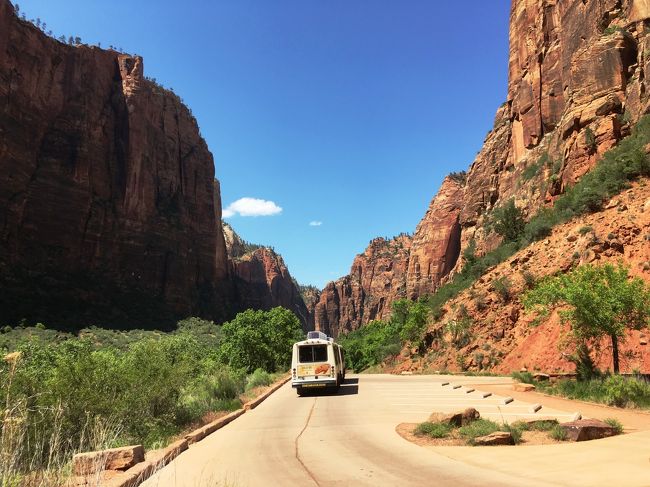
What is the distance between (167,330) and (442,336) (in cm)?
6015

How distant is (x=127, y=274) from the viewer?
83312 mm

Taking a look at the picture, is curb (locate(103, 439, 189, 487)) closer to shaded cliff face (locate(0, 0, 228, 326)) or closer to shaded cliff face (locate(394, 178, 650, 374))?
shaded cliff face (locate(394, 178, 650, 374))

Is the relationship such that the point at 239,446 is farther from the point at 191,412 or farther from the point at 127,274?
the point at 127,274

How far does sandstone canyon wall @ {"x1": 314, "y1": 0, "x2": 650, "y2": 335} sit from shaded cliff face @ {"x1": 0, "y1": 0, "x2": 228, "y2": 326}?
60285 mm

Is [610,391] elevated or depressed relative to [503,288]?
depressed

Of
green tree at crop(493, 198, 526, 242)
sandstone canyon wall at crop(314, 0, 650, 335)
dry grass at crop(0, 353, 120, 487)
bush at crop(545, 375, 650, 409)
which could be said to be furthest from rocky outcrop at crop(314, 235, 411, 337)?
dry grass at crop(0, 353, 120, 487)

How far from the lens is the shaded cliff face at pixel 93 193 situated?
66.9 m

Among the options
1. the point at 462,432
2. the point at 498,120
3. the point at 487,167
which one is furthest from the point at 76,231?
the point at 462,432

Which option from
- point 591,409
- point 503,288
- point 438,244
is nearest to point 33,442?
point 591,409

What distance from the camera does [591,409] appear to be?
13.3m

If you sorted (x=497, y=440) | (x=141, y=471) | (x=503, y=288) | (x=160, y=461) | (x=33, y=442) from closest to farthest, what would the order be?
1. (x=141, y=471)
2. (x=160, y=461)
3. (x=33, y=442)
4. (x=497, y=440)
5. (x=503, y=288)

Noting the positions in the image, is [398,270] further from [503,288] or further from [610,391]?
[610,391]

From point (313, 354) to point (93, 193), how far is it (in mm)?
72744

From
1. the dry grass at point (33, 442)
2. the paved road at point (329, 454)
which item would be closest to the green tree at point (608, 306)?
the paved road at point (329, 454)
